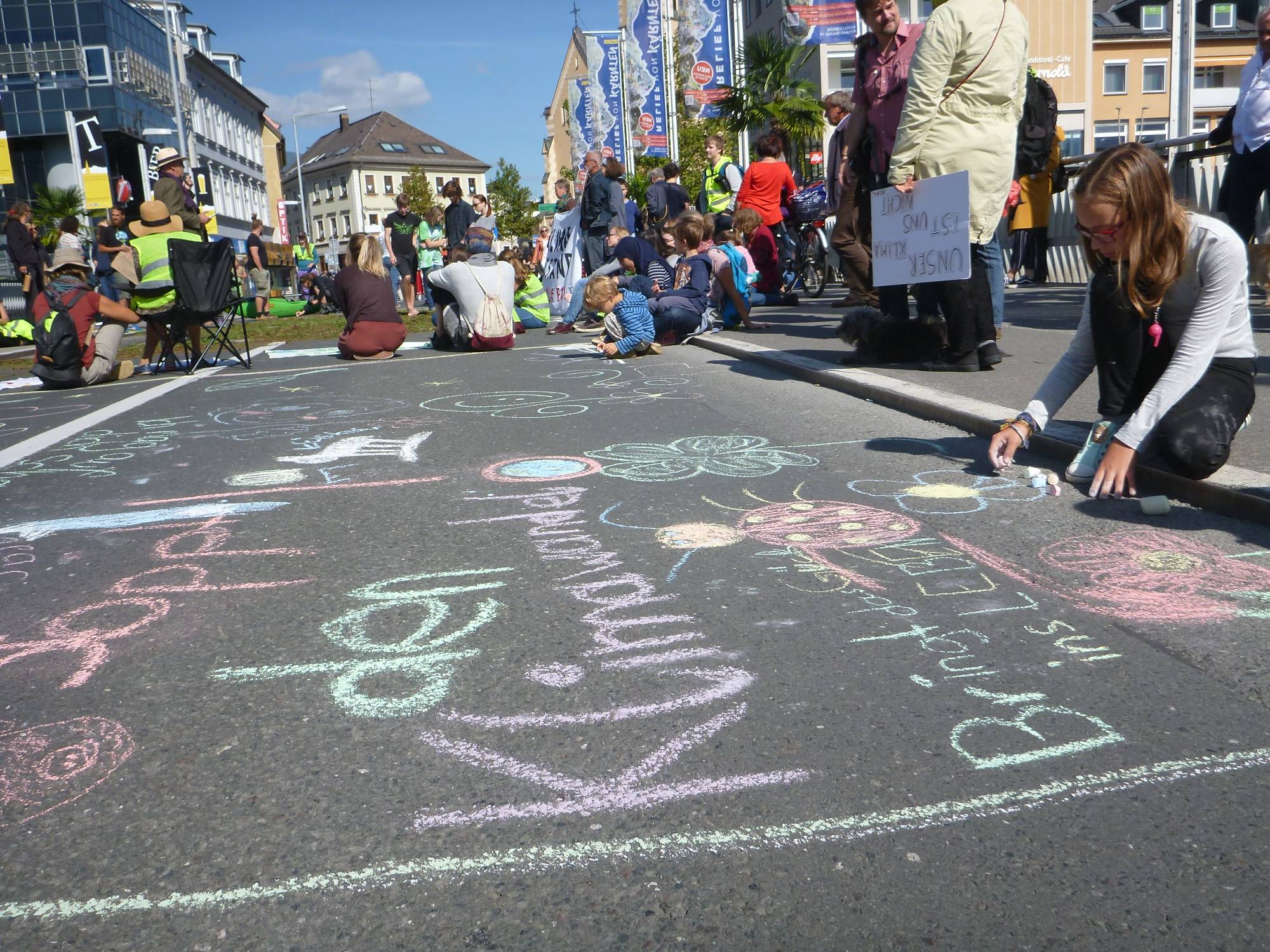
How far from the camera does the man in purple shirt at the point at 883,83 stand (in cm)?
745

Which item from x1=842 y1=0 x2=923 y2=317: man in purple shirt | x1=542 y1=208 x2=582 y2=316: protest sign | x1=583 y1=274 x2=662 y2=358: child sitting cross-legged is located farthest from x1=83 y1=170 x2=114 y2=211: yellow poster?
x1=842 y1=0 x2=923 y2=317: man in purple shirt

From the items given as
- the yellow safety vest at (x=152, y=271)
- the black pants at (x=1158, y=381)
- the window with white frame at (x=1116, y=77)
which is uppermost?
the window with white frame at (x=1116, y=77)

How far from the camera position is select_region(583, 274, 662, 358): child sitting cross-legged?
9766mm

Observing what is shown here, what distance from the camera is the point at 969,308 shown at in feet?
21.9

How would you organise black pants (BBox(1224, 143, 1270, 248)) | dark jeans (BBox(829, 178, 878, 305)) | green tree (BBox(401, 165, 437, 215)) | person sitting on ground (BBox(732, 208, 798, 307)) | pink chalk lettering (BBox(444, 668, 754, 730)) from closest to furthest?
pink chalk lettering (BBox(444, 668, 754, 730)) → black pants (BBox(1224, 143, 1270, 248)) → dark jeans (BBox(829, 178, 878, 305)) → person sitting on ground (BBox(732, 208, 798, 307)) → green tree (BBox(401, 165, 437, 215))

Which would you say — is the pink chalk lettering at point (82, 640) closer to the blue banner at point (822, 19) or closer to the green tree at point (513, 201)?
the blue banner at point (822, 19)

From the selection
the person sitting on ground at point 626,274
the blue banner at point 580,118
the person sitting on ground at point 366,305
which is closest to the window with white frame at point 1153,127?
the blue banner at point 580,118

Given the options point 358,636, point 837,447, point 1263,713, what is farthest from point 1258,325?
point 358,636

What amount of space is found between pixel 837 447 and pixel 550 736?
128 inches

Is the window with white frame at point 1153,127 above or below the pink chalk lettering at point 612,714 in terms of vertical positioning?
above

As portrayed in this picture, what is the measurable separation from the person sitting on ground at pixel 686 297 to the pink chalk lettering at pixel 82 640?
7998mm

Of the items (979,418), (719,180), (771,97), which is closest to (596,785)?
(979,418)

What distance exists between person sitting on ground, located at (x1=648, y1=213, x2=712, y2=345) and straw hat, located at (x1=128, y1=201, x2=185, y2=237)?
4.58 meters

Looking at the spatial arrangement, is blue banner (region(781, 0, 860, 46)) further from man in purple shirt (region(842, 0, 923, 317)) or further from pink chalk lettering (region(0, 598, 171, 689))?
pink chalk lettering (region(0, 598, 171, 689))
